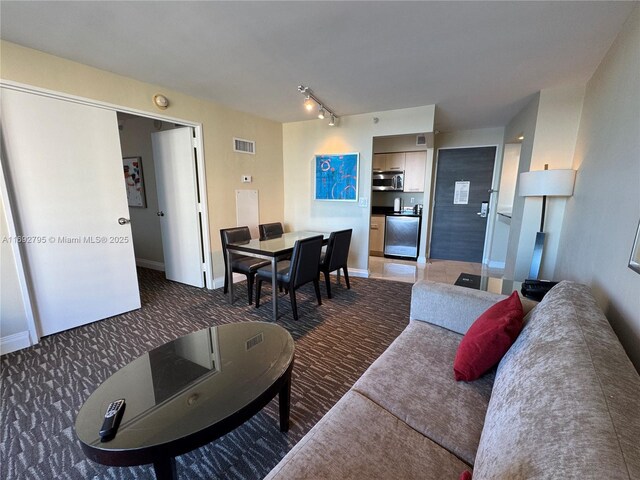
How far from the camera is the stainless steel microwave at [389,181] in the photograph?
5.56 meters

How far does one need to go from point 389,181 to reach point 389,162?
0.38 metres

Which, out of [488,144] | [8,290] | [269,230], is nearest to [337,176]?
[269,230]

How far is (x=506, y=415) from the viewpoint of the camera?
0.77m

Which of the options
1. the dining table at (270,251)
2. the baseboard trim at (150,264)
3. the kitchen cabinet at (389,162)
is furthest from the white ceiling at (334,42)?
the baseboard trim at (150,264)

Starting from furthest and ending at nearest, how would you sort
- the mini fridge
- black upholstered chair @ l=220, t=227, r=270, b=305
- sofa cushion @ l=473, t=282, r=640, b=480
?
the mini fridge
black upholstered chair @ l=220, t=227, r=270, b=305
sofa cushion @ l=473, t=282, r=640, b=480

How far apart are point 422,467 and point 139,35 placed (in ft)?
9.74

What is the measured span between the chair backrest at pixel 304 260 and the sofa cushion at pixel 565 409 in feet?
6.13

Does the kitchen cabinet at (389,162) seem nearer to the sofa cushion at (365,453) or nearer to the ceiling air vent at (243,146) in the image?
the ceiling air vent at (243,146)

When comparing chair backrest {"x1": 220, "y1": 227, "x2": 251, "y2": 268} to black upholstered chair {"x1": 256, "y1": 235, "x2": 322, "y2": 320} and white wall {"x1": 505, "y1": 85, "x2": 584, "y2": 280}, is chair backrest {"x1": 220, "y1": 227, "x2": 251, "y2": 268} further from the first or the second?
white wall {"x1": 505, "y1": 85, "x2": 584, "y2": 280}

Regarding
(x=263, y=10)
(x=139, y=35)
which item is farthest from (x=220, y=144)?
(x=263, y=10)

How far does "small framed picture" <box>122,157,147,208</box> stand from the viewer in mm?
4348

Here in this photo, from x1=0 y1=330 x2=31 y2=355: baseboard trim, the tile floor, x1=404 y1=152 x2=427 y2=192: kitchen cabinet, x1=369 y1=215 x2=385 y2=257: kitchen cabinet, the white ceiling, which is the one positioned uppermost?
the white ceiling

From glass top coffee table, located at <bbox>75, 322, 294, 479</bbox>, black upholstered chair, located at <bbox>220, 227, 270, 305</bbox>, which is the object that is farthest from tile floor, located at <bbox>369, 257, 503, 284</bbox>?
glass top coffee table, located at <bbox>75, 322, 294, 479</bbox>

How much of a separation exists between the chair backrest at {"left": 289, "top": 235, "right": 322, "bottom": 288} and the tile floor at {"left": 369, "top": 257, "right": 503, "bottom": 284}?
1.68m
